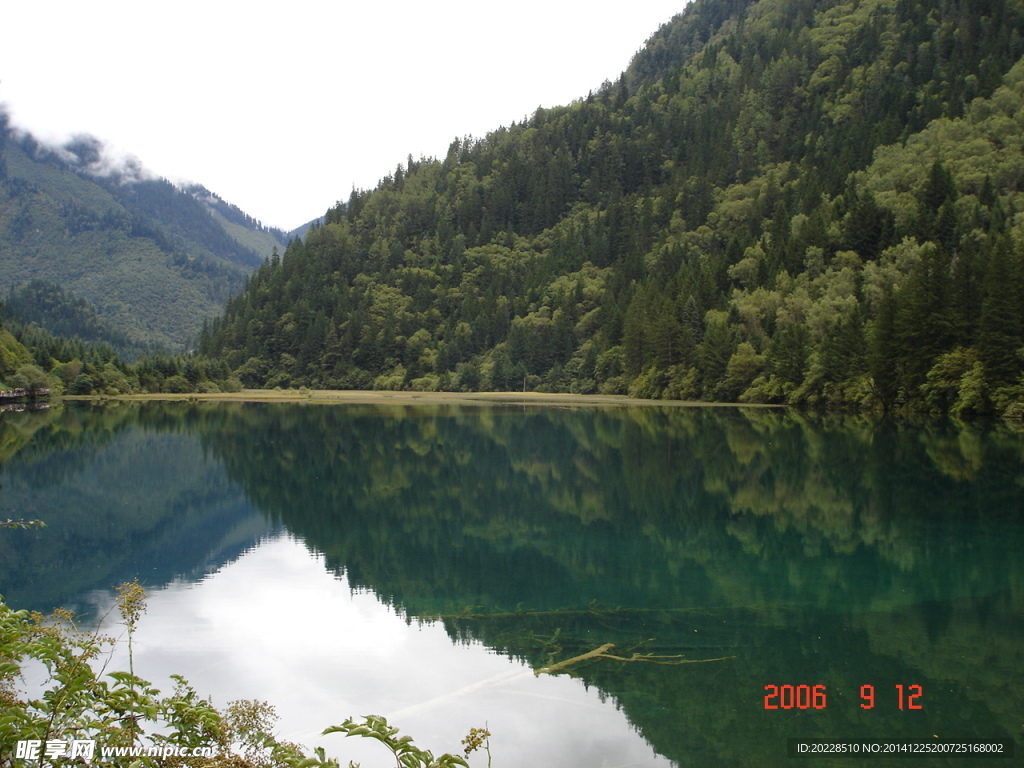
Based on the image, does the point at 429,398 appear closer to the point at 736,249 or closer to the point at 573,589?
the point at 736,249

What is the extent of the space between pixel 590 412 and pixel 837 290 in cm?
3178

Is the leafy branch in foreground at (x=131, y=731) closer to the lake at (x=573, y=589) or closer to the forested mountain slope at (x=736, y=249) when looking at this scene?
the lake at (x=573, y=589)

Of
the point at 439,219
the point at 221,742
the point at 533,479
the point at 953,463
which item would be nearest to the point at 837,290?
the point at 953,463

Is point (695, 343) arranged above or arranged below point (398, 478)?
above

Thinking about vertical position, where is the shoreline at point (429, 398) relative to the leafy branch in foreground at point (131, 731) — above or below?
above

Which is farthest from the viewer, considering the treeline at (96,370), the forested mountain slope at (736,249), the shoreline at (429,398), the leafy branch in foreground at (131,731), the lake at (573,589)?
the treeline at (96,370)

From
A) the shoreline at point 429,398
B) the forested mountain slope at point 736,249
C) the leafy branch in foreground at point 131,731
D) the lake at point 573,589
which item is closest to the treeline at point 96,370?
the shoreline at point 429,398

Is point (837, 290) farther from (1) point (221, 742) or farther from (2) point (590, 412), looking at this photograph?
(1) point (221, 742)

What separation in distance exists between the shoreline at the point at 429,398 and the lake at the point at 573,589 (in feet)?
192

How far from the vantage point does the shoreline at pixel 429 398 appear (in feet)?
327

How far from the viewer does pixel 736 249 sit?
120562 millimetres

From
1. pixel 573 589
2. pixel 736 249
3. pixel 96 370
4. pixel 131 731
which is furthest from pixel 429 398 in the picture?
pixel 131 731

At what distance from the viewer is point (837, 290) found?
90.2 meters

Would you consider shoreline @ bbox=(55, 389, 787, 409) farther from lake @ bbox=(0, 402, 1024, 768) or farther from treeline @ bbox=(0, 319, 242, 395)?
lake @ bbox=(0, 402, 1024, 768)
